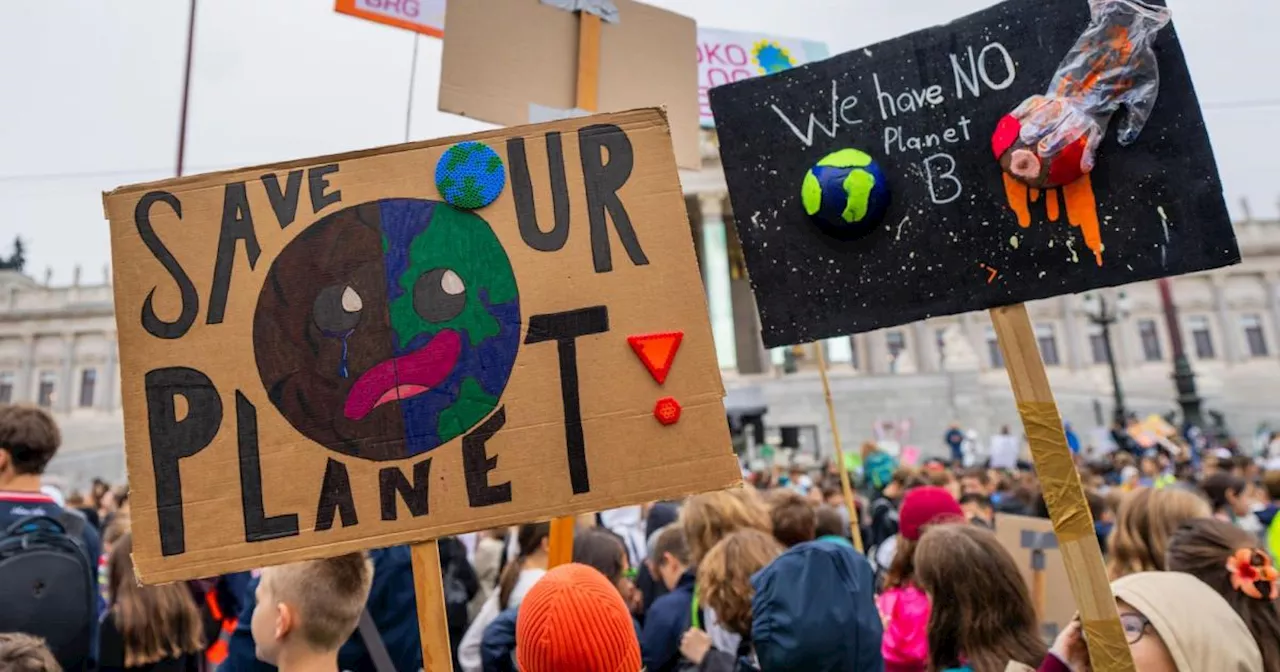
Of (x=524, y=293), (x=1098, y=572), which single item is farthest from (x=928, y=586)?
(x=524, y=293)

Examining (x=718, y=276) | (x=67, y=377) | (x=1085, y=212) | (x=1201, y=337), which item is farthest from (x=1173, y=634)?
(x=1201, y=337)

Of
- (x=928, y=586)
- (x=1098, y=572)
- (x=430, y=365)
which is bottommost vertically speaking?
(x=928, y=586)

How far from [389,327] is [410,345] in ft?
0.21

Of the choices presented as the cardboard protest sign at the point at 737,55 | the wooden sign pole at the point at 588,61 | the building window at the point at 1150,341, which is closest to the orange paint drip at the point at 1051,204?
the wooden sign pole at the point at 588,61

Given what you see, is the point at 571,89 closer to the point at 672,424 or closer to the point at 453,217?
the point at 453,217

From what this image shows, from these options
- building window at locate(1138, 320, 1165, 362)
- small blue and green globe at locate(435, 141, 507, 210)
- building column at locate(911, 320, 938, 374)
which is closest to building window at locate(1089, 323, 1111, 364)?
building window at locate(1138, 320, 1165, 362)

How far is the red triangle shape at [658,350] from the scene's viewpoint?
5.73 feet

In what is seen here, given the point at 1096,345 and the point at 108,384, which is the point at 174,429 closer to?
the point at 108,384

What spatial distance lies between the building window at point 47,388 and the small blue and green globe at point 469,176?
5155cm

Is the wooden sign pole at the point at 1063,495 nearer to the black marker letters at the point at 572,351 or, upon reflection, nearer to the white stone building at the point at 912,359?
the black marker letters at the point at 572,351

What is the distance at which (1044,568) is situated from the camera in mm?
3699

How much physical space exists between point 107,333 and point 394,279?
5122cm

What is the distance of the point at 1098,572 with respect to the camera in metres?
1.66

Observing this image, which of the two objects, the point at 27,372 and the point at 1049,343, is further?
the point at 1049,343
